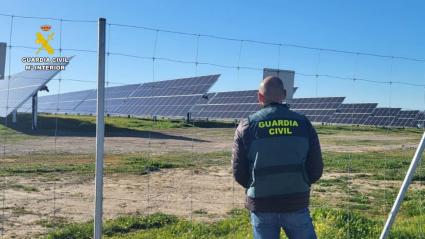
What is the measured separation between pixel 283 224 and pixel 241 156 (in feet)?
1.73

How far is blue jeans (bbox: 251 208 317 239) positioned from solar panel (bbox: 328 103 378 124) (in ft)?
164

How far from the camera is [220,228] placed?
6316 mm

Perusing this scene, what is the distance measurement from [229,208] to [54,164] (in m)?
7.91

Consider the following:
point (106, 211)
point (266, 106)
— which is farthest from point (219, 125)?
point (266, 106)

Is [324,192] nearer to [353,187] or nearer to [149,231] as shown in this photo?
[353,187]

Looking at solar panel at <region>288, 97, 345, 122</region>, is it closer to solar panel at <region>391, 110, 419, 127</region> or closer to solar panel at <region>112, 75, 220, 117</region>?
solar panel at <region>391, 110, 419, 127</region>

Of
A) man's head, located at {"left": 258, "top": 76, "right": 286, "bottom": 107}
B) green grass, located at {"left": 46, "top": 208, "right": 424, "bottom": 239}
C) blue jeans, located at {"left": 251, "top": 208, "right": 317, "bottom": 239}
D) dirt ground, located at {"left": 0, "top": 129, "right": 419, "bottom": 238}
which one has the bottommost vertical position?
dirt ground, located at {"left": 0, "top": 129, "right": 419, "bottom": 238}

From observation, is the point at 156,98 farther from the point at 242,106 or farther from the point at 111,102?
the point at 111,102

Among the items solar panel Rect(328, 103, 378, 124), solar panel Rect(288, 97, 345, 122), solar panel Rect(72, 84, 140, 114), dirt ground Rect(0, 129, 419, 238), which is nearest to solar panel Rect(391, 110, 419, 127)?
solar panel Rect(328, 103, 378, 124)

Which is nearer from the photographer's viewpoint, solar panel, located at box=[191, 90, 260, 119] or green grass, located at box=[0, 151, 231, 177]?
green grass, located at box=[0, 151, 231, 177]

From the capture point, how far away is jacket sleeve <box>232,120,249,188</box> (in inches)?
128

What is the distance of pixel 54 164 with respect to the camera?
14.9 m

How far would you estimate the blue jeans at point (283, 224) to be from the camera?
3270mm

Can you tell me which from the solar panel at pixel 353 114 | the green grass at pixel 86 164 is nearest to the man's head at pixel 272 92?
the green grass at pixel 86 164
